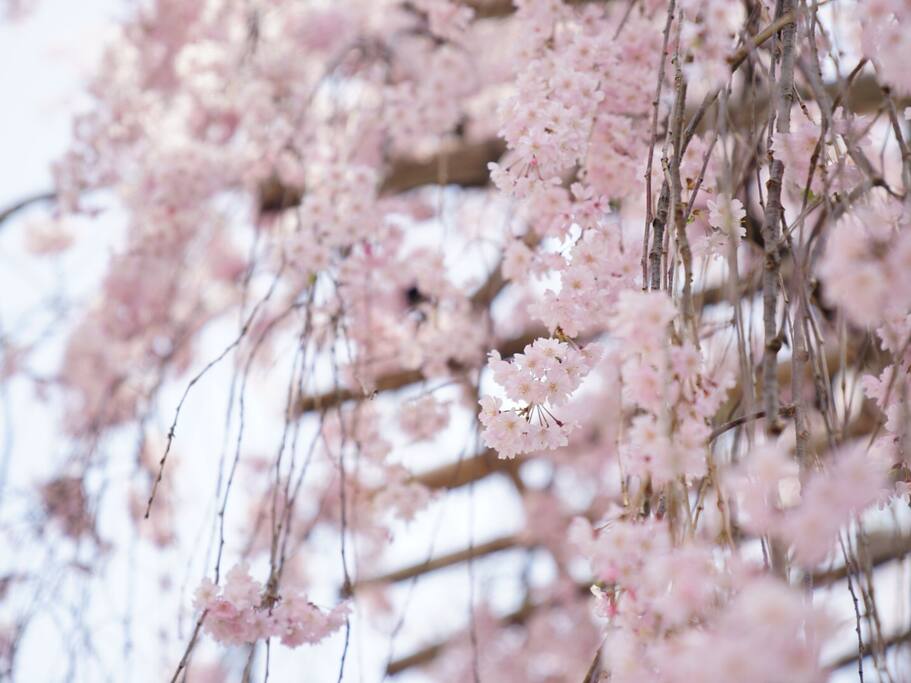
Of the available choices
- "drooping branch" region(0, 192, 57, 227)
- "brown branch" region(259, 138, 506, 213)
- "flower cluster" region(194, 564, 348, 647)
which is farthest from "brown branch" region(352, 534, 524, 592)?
"flower cluster" region(194, 564, 348, 647)

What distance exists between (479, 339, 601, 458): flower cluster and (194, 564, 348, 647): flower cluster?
15.1 inches

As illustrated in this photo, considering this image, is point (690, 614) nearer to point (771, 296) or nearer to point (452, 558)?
point (771, 296)

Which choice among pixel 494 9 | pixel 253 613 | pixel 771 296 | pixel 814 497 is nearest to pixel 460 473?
pixel 494 9

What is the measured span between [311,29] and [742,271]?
1.99 meters

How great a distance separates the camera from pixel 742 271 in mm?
1905

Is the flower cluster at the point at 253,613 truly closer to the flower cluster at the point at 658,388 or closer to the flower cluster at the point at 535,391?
the flower cluster at the point at 535,391

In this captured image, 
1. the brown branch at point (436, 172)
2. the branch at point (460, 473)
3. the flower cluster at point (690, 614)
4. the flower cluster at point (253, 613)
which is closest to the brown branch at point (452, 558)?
the branch at point (460, 473)

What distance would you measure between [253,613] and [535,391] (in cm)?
48

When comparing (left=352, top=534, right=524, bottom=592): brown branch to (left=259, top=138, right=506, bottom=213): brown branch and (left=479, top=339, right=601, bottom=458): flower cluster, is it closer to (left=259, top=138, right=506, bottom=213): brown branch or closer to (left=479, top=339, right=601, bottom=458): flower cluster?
(left=259, top=138, right=506, bottom=213): brown branch

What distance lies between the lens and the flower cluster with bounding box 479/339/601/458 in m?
1.07

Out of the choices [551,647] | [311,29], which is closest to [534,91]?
[311,29]

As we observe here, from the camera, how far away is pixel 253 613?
47.7 inches

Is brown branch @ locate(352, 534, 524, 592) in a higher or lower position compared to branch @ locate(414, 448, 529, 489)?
lower

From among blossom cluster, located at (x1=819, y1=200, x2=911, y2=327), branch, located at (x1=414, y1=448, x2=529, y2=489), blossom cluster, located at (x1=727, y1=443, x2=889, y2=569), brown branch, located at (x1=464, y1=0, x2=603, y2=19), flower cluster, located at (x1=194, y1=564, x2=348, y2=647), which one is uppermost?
brown branch, located at (x1=464, y1=0, x2=603, y2=19)
